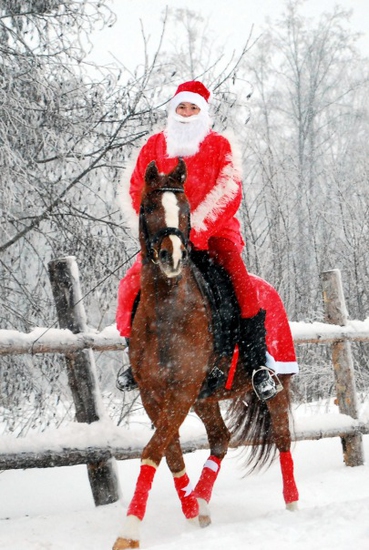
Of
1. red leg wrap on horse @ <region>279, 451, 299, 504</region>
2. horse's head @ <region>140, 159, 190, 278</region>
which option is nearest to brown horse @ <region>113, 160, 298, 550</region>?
horse's head @ <region>140, 159, 190, 278</region>

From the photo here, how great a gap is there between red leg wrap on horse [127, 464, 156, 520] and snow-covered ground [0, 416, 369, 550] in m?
0.21

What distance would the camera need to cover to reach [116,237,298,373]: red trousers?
3.57 meters

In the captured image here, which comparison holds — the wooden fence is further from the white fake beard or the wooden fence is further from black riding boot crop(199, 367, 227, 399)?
the white fake beard

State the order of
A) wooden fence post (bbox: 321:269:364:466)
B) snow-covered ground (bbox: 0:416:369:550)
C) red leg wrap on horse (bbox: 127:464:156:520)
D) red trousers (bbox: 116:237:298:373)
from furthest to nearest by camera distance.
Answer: wooden fence post (bbox: 321:269:364:466) < red trousers (bbox: 116:237:298:373) < red leg wrap on horse (bbox: 127:464:156:520) < snow-covered ground (bbox: 0:416:369:550)

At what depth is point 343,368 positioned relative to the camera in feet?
18.6

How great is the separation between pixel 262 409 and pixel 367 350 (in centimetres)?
656

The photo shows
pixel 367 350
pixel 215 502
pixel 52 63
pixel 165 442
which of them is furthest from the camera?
pixel 367 350

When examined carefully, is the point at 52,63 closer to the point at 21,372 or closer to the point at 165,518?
the point at 21,372

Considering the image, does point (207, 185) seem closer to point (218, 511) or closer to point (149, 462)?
point (149, 462)

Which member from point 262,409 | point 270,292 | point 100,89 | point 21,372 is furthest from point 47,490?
point 100,89

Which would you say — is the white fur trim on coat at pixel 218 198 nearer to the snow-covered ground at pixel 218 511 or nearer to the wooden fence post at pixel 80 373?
the wooden fence post at pixel 80 373

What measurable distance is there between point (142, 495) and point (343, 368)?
3149 millimetres

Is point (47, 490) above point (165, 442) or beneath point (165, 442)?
beneath

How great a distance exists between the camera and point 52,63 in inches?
196
